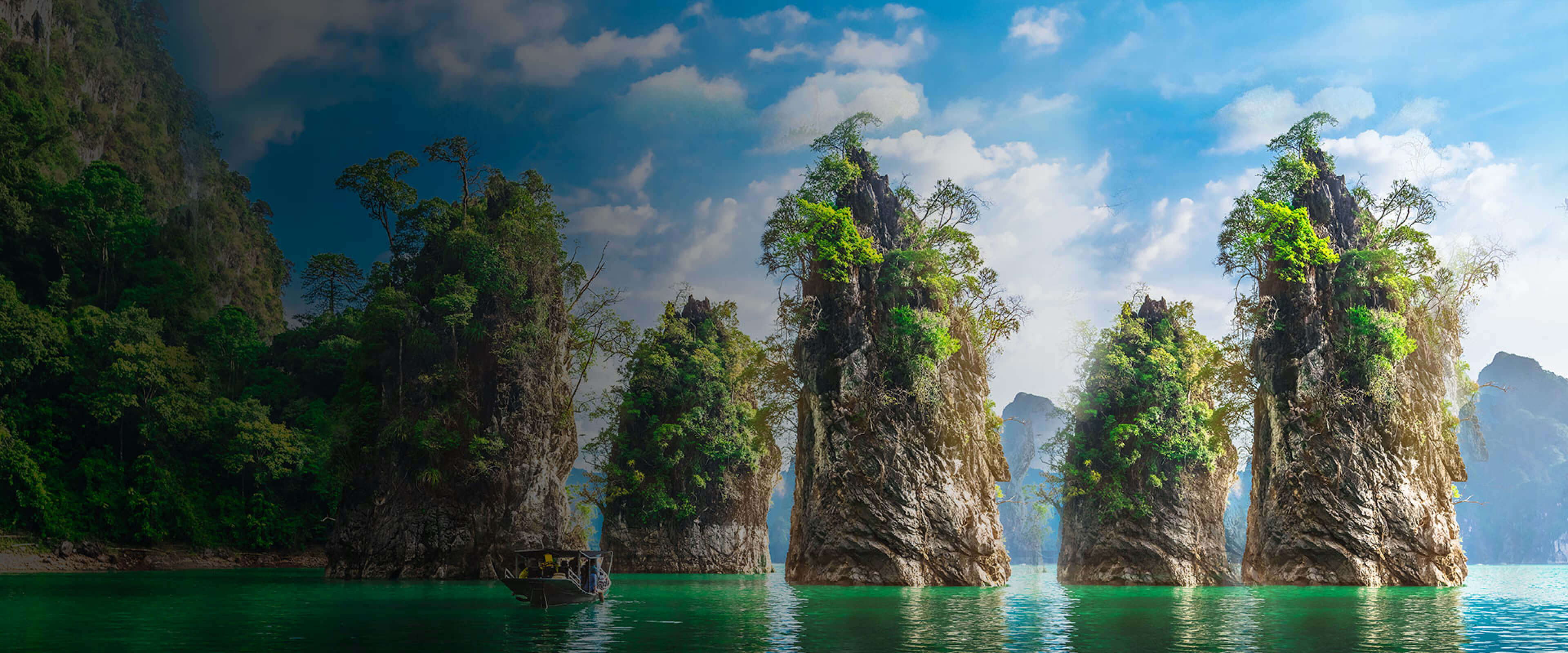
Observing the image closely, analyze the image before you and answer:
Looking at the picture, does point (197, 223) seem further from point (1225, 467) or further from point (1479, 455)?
point (1479, 455)

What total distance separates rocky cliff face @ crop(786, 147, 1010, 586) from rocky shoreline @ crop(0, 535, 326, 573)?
35.4m

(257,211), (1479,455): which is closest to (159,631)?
(1479,455)

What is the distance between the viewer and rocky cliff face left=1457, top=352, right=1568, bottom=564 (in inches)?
6900

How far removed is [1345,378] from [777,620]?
27906 mm

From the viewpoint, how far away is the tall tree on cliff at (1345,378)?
35625 mm

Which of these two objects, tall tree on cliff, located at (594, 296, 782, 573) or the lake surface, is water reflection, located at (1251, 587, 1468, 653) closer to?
the lake surface

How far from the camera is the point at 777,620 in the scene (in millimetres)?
20906

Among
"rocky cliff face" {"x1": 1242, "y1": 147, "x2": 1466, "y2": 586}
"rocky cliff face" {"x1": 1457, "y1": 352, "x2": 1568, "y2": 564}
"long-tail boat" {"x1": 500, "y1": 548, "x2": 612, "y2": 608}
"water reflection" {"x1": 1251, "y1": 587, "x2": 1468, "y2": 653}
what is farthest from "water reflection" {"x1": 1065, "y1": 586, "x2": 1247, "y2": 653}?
"rocky cliff face" {"x1": 1457, "y1": 352, "x2": 1568, "y2": 564}

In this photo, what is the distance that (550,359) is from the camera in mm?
46094

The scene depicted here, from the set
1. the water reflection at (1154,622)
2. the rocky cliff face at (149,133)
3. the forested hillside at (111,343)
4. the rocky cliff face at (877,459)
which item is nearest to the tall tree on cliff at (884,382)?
the rocky cliff face at (877,459)

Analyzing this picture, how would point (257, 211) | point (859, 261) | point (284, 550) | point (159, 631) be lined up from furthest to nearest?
point (257, 211)
point (284, 550)
point (859, 261)
point (159, 631)

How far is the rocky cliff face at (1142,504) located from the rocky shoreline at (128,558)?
44.9 metres

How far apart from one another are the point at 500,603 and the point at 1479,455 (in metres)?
40.4

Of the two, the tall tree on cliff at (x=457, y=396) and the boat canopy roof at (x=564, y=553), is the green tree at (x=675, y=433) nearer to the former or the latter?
the tall tree on cliff at (x=457, y=396)
